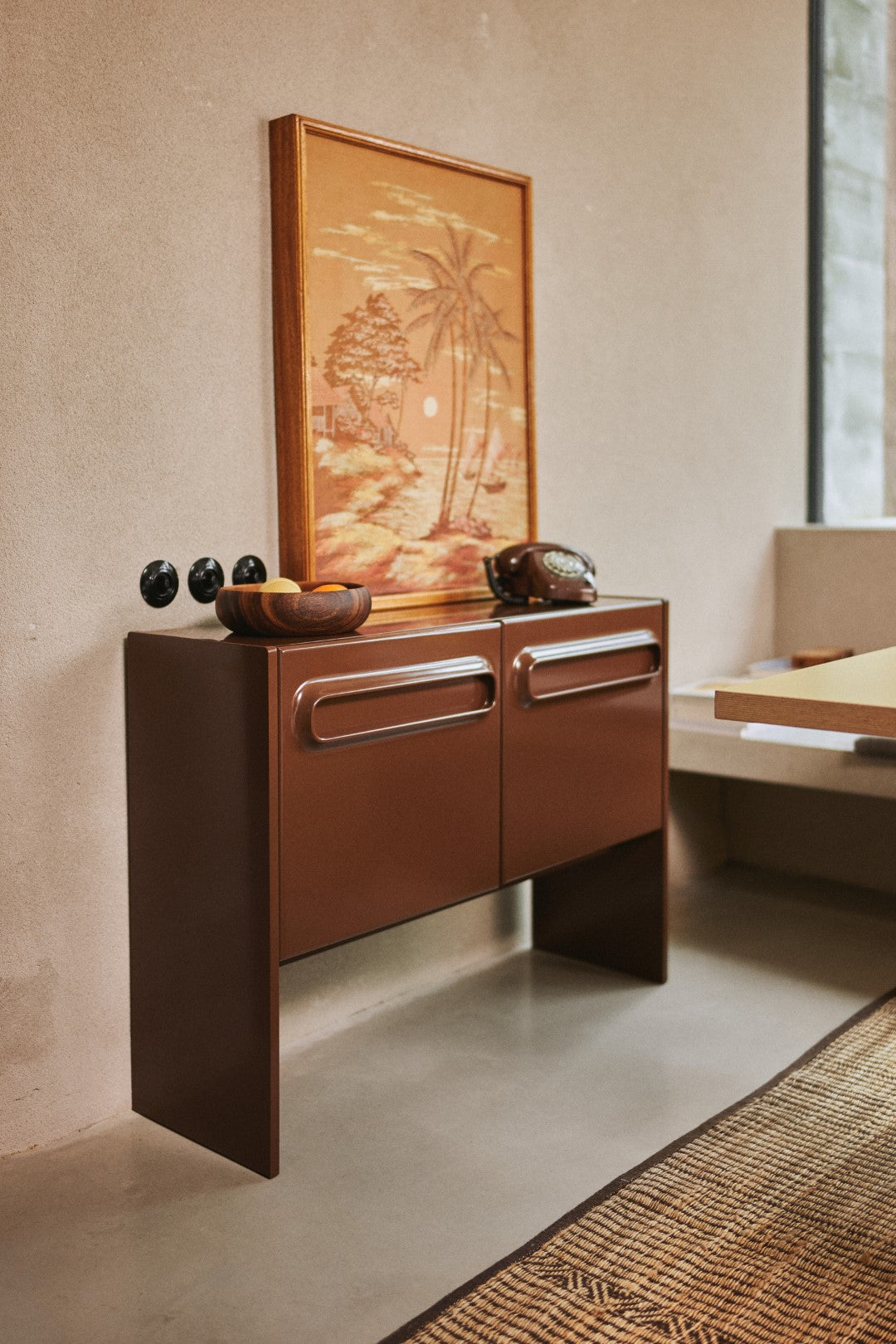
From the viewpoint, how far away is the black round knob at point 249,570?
2.59 metres

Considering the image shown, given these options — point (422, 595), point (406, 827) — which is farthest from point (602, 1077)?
point (422, 595)

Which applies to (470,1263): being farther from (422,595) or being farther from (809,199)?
(809,199)

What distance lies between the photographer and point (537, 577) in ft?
9.39

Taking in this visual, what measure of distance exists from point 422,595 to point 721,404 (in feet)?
5.21

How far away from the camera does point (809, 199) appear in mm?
4359

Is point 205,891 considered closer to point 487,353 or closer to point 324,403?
point 324,403

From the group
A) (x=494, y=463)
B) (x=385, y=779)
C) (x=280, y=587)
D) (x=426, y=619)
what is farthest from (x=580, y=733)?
(x=280, y=587)

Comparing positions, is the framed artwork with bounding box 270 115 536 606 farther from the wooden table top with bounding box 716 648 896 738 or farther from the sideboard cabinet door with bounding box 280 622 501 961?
the wooden table top with bounding box 716 648 896 738

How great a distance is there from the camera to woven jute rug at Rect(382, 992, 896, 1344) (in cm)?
182

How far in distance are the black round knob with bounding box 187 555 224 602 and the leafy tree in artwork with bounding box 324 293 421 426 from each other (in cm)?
50

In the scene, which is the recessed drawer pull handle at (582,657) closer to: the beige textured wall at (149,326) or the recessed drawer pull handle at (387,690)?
the recessed drawer pull handle at (387,690)

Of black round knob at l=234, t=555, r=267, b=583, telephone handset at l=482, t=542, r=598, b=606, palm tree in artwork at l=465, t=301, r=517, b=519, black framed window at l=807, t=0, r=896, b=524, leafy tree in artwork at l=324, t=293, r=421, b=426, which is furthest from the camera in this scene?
black framed window at l=807, t=0, r=896, b=524

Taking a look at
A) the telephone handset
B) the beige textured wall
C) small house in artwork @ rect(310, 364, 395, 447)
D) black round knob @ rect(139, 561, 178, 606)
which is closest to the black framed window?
the beige textured wall

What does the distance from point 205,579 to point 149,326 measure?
1.67 feet
